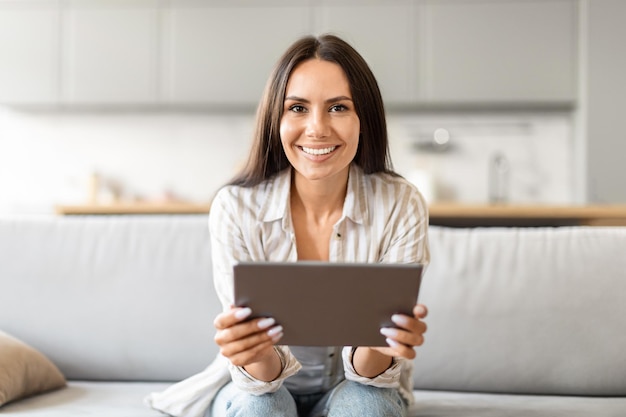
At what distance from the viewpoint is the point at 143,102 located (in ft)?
15.2

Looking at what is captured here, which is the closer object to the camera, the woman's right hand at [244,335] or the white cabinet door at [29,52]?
the woman's right hand at [244,335]

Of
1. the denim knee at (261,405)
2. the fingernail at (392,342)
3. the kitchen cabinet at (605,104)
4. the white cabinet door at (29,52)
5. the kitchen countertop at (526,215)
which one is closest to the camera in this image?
the fingernail at (392,342)

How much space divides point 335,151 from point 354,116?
88 millimetres

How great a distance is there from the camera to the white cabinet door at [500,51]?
4422 millimetres

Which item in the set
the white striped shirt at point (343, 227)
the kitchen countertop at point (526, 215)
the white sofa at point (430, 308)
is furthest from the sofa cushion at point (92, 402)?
the kitchen countertop at point (526, 215)

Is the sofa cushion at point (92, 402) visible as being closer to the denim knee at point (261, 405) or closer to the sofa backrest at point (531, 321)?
the denim knee at point (261, 405)

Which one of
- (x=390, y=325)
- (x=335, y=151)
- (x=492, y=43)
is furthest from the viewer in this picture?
(x=492, y=43)

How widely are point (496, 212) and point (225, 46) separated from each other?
6.43 feet

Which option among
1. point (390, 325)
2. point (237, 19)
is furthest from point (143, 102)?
point (390, 325)

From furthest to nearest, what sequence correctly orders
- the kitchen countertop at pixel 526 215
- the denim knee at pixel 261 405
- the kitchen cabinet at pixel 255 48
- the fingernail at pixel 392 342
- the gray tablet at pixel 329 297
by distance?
1. the kitchen cabinet at pixel 255 48
2. the kitchen countertop at pixel 526 215
3. the denim knee at pixel 261 405
4. the fingernail at pixel 392 342
5. the gray tablet at pixel 329 297

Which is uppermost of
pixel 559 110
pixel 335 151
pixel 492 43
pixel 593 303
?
pixel 492 43

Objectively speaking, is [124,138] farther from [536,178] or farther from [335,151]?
[335,151]

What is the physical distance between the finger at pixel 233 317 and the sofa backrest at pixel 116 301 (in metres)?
0.68

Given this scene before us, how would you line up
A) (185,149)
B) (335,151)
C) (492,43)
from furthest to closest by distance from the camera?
(185,149) → (492,43) → (335,151)
